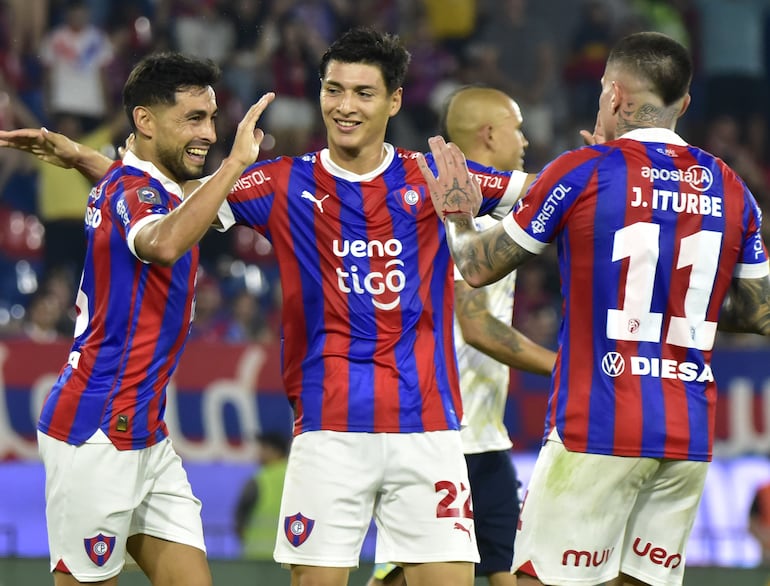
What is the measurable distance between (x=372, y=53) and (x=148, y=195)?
920mm

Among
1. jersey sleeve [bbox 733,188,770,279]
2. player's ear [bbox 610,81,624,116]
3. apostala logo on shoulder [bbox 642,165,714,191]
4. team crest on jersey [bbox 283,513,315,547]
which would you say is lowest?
team crest on jersey [bbox 283,513,315,547]

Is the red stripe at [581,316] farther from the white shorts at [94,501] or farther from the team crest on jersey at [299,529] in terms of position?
the white shorts at [94,501]

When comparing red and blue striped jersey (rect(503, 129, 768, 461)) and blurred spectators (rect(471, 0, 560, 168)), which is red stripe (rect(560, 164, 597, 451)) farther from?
blurred spectators (rect(471, 0, 560, 168))

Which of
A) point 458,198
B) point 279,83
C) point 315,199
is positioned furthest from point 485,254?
point 279,83

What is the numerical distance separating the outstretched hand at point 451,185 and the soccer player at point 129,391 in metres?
0.62

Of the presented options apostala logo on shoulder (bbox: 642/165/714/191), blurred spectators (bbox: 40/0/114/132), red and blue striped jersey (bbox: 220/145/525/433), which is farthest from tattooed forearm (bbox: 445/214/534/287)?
blurred spectators (bbox: 40/0/114/132)

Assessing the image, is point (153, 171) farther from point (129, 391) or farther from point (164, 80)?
point (129, 391)

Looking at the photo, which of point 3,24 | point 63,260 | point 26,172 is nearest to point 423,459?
point 63,260

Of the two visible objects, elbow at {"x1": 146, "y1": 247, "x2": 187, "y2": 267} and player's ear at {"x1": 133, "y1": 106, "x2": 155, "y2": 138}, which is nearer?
elbow at {"x1": 146, "y1": 247, "x2": 187, "y2": 267}

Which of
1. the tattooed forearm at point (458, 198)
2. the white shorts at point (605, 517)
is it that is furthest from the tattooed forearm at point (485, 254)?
the white shorts at point (605, 517)

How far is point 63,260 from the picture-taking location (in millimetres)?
9922

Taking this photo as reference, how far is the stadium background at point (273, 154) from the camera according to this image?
8.50 m

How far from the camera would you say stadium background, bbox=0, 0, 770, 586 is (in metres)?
8.50

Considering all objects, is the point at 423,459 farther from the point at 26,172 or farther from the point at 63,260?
the point at 26,172
